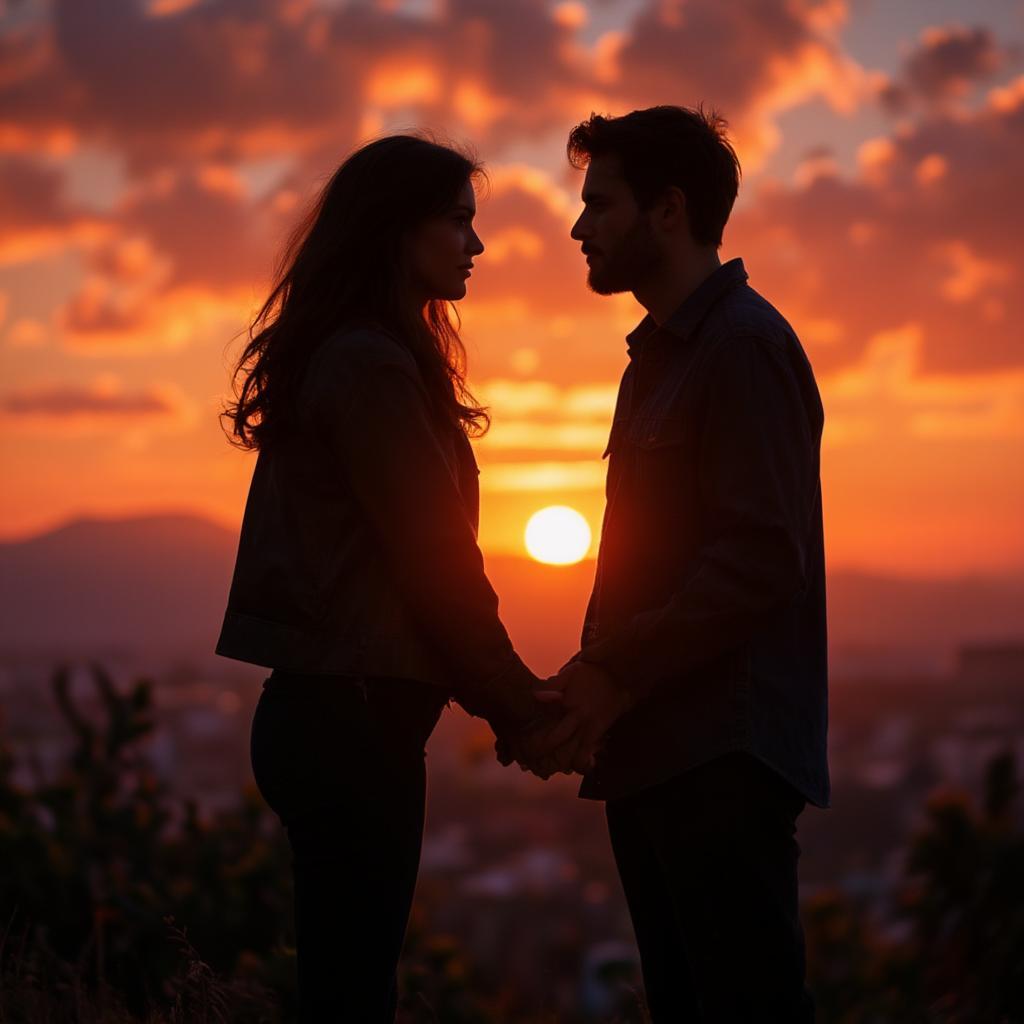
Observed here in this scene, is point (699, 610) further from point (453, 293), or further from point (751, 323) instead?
point (453, 293)

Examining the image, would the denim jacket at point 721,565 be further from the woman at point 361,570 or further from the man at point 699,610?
the woman at point 361,570

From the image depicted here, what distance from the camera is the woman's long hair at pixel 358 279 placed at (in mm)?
3467

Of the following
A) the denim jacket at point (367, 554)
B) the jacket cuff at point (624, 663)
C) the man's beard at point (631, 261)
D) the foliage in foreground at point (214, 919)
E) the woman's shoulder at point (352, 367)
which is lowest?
the foliage in foreground at point (214, 919)

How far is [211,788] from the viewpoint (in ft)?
265

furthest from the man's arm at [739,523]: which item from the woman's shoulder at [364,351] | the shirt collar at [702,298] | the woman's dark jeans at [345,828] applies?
the woman's shoulder at [364,351]

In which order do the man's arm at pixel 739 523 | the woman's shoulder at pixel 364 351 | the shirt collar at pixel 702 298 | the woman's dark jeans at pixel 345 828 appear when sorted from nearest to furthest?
the woman's dark jeans at pixel 345 828, the man's arm at pixel 739 523, the woman's shoulder at pixel 364 351, the shirt collar at pixel 702 298

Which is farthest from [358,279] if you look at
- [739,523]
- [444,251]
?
[739,523]

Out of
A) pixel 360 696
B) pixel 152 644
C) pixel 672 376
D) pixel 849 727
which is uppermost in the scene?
pixel 152 644

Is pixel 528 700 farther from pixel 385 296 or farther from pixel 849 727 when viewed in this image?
pixel 849 727

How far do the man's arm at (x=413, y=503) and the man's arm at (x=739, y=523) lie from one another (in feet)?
1.21

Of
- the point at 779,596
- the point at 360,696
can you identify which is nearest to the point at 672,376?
the point at 779,596

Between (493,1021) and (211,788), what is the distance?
251 ft

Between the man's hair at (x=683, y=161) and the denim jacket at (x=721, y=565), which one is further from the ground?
the man's hair at (x=683, y=161)

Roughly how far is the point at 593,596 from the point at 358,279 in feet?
3.41
